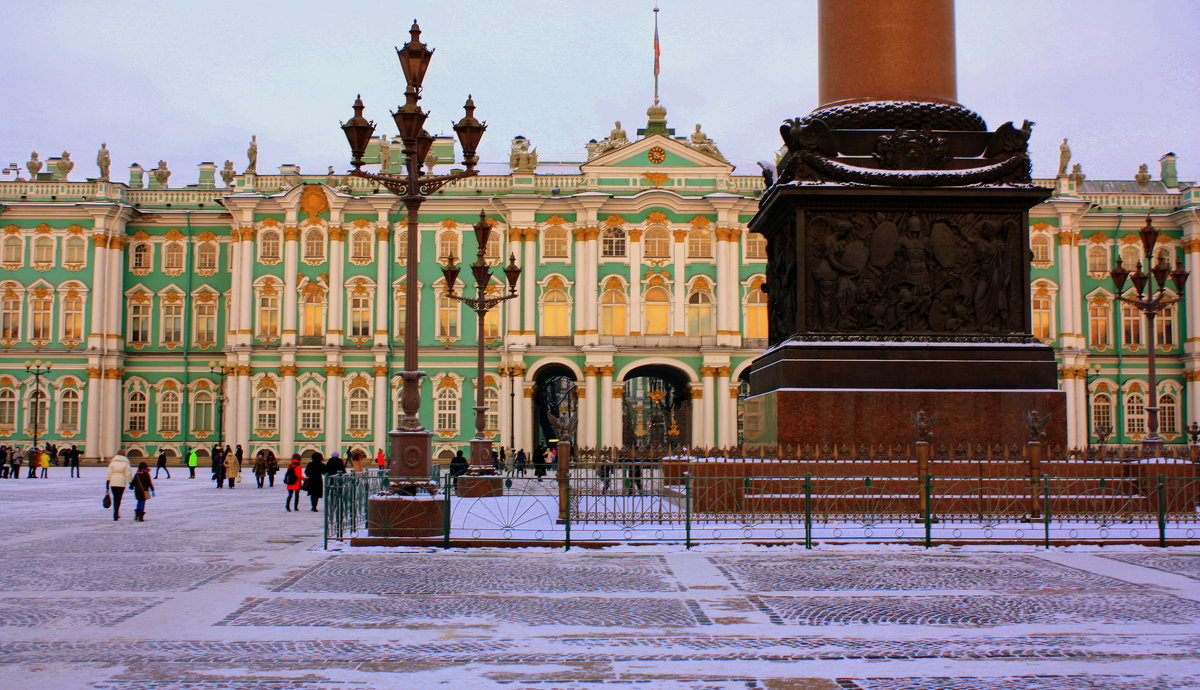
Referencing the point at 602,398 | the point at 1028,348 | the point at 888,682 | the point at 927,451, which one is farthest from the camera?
the point at 602,398

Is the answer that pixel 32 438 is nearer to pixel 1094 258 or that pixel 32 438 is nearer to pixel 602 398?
pixel 602 398

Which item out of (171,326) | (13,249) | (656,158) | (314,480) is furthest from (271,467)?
(13,249)

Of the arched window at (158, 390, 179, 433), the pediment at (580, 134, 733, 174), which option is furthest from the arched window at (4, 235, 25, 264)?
the pediment at (580, 134, 733, 174)

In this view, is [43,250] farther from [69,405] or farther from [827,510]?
[827,510]

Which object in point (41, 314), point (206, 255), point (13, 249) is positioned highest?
point (13, 249)

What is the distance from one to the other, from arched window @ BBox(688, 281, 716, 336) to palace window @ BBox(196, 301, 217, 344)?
22027 millimetres

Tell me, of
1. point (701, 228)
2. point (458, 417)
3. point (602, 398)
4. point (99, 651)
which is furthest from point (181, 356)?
point (99, 651)

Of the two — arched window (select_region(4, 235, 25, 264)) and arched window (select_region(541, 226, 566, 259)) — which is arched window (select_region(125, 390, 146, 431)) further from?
arched window (select_region(541, 226, 566, 259))

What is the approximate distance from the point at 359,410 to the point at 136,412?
35.0 feet

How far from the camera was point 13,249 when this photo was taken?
5444 cm

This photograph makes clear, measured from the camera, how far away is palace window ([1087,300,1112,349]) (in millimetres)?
55188

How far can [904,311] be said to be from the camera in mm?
16562

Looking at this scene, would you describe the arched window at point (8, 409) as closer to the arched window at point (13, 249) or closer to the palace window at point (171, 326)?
the arched window at point (13, 249)

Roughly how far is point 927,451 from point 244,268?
1713 inches
